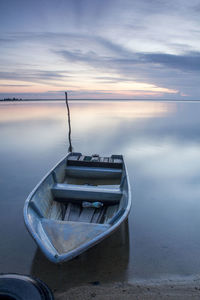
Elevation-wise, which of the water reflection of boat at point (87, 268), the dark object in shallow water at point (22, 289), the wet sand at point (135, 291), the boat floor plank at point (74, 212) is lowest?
the water reflection of boat at point (87, 268)

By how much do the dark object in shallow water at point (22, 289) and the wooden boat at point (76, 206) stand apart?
57 centimetres

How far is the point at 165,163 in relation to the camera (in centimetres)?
1599

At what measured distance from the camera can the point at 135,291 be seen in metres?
4.76

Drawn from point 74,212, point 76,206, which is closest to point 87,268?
point 74,212

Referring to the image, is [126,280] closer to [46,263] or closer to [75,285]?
[75,285]

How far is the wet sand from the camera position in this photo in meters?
4.54

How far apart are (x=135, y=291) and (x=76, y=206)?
3316 mm

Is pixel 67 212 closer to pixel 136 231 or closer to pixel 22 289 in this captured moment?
pixel 136 231

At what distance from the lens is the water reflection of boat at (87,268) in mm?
5191

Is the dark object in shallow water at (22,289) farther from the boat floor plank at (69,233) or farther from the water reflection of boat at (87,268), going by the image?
the water reflection of boat at (87,268)

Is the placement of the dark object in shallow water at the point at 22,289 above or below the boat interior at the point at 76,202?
below

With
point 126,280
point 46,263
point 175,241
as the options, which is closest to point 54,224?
point 46,263

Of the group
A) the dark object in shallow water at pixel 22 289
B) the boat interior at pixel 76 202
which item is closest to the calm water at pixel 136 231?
the boat interior at pixel 76 202

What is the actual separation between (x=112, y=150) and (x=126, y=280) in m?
16.1
